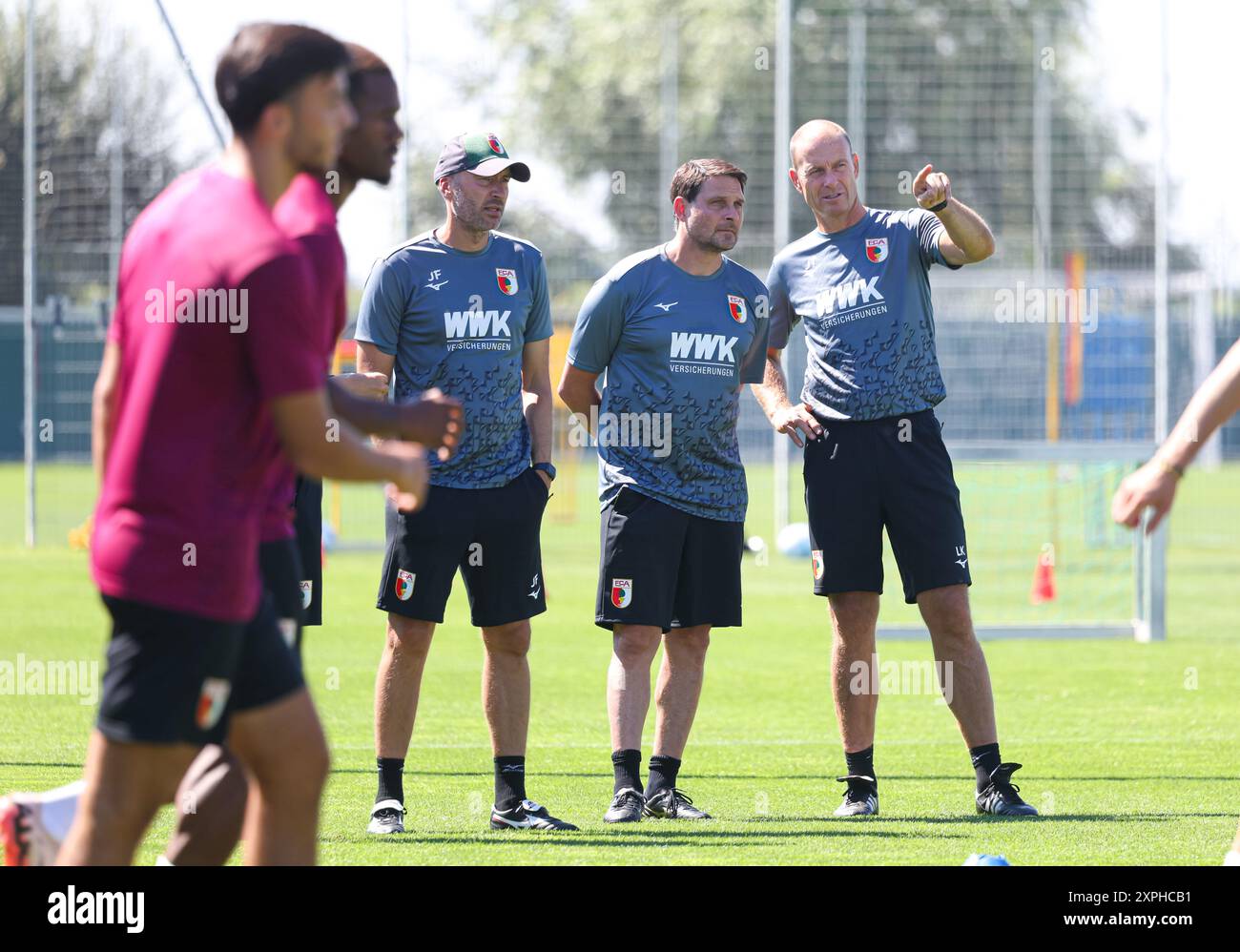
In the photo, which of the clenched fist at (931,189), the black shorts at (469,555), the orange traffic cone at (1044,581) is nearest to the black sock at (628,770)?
the black shorts at (469,555)

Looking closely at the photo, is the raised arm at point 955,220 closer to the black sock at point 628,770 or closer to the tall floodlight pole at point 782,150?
the black sock at point 628,770

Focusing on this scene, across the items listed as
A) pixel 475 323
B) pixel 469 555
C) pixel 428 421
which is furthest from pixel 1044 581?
pixel 428 421

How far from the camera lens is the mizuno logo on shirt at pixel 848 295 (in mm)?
7117

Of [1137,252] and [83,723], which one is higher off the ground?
[1137,252]

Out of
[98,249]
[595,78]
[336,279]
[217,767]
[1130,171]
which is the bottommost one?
[217,767]

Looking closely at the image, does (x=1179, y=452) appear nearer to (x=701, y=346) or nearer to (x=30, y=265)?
(x=701, y=346)

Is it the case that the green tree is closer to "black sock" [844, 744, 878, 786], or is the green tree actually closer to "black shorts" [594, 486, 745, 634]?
"black shorts" [594, 486, 745, 634]

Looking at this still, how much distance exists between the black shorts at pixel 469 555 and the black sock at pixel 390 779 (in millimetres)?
525

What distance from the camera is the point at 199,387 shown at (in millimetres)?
3629

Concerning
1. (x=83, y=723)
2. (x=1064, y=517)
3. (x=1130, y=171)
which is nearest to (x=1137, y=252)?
(x=1130, y=171)

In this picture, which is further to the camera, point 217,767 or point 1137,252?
point 1137,252

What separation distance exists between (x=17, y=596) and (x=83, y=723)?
6719 millimetres
